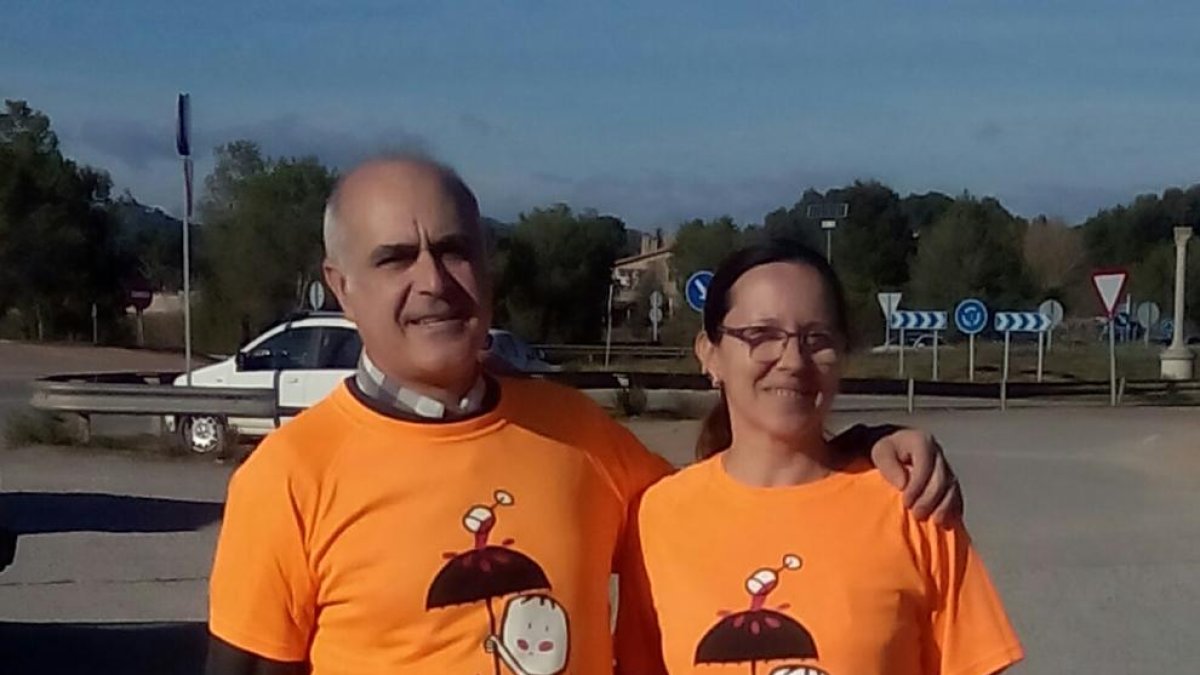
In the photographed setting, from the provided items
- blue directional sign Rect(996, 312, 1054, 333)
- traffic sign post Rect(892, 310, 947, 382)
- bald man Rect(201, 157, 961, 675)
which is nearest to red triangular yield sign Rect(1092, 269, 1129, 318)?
traffic sign post Rect(892, 310, 947, 382)

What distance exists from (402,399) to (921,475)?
0.90 m

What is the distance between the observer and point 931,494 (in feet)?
10.1

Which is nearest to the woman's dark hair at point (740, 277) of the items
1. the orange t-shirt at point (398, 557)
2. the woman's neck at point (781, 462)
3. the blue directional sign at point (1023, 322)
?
the woman's neck at point (781, 462)

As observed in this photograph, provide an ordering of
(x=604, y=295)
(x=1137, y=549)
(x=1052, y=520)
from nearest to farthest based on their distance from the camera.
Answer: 1. (x=1137, y=549)
2. (x=1052, y=520)
3. (x=604, y=295)

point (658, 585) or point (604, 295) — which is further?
point (604, 295)

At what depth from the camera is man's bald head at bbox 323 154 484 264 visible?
9.82 ft

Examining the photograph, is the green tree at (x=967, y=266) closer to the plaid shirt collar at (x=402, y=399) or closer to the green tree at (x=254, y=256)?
the green tree at (x=254, y=256)

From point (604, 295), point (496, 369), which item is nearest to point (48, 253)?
point (604, 295)

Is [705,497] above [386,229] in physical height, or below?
below

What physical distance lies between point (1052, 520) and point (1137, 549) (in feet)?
5.97

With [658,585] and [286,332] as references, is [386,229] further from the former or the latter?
[286,332]

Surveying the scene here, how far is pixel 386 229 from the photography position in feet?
9.77

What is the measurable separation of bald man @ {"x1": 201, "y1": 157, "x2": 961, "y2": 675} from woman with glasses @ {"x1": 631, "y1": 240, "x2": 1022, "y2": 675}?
0.11m

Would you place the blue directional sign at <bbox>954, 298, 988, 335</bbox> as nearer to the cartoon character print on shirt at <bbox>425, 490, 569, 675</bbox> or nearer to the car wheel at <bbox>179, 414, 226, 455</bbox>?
the car wheel at <bbox>179, 414, 226, 455</bbox>
